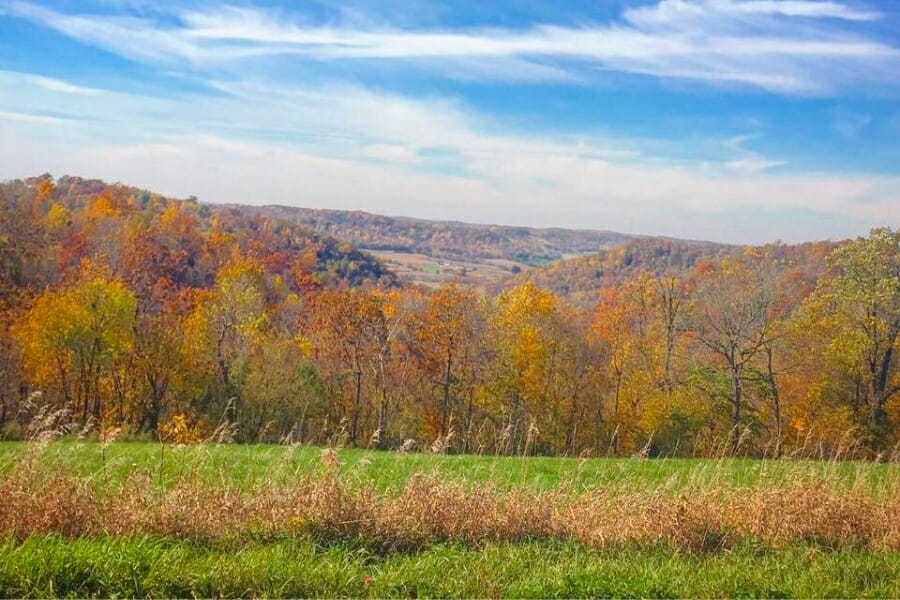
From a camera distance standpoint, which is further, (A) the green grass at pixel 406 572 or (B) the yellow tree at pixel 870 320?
(B) the yellow tree at pixel 870 320

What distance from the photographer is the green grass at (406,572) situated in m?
5.11

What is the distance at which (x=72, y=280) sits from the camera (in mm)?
43875

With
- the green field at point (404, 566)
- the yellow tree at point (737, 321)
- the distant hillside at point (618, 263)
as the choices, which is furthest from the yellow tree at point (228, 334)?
the distant hillside at point (618, 263)

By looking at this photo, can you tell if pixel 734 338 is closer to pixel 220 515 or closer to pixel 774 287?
pixel 774 287

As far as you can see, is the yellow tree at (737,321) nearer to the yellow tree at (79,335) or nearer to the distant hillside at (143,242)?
the yellow tree at (79,335)

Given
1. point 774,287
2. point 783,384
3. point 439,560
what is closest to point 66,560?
point 439,560

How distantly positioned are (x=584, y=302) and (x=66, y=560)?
73072mm

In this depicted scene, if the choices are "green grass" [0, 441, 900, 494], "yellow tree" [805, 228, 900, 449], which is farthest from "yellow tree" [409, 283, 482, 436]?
"green grass" [0, 441, 900, 494]

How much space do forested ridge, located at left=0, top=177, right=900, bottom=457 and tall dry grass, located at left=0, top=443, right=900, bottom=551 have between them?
13855 millimetres

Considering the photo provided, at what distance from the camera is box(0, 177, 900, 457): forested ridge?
Answer: 26641 mm

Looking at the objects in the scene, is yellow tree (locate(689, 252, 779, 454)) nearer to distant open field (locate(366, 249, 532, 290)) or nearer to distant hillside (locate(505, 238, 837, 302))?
distant hillside (locate(505, 238, 837, 302))

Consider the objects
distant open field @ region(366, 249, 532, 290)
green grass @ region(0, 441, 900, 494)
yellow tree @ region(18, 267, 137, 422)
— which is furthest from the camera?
distant open field @ region(366, 249, 532, 290)

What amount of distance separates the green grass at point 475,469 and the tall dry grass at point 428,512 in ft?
2.37

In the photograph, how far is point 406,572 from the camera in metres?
5.76
